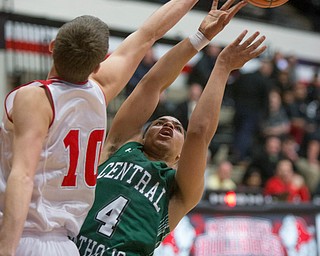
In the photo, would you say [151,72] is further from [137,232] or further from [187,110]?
[187,110]

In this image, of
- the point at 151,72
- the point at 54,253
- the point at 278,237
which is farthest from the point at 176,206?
the point at 278,237

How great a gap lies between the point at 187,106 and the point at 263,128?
2195 mm

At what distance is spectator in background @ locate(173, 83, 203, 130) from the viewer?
10.7 metres

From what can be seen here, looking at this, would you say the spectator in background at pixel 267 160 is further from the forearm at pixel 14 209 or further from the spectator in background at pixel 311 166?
the forearm at pixel 14 209

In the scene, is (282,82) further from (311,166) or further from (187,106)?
(187,106)

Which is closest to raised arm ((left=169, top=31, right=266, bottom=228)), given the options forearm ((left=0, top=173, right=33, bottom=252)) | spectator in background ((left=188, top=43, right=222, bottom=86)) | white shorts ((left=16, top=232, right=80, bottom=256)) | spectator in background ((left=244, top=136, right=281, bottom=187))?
white shorts ((left=16, top=232, right=80, bottom=256))

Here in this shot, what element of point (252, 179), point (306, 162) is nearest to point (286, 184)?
point (252, 179)

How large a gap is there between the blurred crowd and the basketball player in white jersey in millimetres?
7163

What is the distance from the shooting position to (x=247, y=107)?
12.7 meters

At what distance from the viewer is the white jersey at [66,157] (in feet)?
9.89

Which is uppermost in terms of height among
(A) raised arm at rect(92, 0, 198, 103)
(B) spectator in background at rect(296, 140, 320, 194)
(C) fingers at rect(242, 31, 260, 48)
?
(C) fingers at rect(242, 31, 260, 48)

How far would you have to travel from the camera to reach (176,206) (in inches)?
156

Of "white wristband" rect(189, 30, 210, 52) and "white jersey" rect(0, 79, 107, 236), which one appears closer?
"white jersey" rect(0, 79, 107, 236)

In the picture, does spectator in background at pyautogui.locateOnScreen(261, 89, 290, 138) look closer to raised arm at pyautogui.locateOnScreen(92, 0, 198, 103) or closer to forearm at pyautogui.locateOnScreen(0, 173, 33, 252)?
raised arm at pyautogui.locateOnScreen(92, 0, 198, 103)
